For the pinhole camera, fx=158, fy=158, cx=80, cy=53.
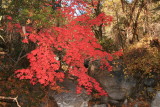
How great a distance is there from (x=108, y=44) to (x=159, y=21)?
14.7 ft

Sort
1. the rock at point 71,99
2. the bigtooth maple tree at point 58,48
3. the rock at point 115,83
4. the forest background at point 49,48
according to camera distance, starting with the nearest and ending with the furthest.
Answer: the bigtooth maple tree at point 58,48 < the forest background at point 49,48 < the rock at point 71,99 < the rock at point 115,83

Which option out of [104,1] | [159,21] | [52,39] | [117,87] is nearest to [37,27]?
[52,39]

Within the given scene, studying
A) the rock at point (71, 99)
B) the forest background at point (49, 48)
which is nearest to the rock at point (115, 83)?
the forest background at point (49, 48)

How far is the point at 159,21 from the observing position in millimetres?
12734

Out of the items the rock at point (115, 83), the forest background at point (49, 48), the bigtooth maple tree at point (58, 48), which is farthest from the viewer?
the rock at point (115, 83)

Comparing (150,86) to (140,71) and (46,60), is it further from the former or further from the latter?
(46,60)

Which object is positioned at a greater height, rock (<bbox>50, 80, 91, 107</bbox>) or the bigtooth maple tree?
the bigtooth maple tree

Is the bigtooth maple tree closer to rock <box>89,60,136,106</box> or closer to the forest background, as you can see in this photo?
the forest background

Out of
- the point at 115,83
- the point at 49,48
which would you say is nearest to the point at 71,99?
the point at 115,83

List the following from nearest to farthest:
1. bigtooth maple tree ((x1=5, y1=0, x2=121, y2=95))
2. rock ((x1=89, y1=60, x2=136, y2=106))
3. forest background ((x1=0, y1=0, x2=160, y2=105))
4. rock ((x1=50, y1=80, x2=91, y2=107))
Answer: bigtooth maple tree ((x1=5, y1=0, x2=121, y2=95)) < forest background ((x1=0, y1=0, x2=160, y2=105)) < rock ((x1=50, y1=80, x2=91, y2=107)) < rock ((x1=89, y1=60, x2=136, y2=106))

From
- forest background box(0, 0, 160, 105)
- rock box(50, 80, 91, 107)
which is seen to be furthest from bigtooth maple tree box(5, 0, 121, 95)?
rock box(50, 80, 91, 107)

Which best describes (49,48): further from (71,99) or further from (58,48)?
(71,99)

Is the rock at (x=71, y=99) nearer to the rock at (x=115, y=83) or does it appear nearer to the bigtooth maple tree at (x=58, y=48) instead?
the bigtooth maple tree at (x=58, y=48)

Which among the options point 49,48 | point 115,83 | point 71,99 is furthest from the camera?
point 115,83
